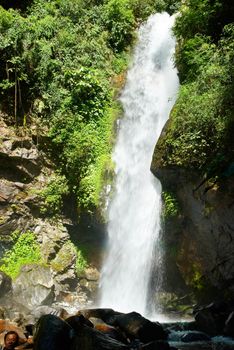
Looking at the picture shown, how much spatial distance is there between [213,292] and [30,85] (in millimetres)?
10879

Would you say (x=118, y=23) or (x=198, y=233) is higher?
(x=118, y=23)

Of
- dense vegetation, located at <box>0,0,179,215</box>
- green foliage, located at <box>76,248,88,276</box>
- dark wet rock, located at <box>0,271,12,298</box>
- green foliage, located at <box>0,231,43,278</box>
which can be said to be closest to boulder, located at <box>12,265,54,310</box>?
dark wet rock, located at <box>0,271,12,298</box>

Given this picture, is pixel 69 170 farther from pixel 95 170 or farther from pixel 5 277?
pixel 5 277

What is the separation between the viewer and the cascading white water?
47.6 feet

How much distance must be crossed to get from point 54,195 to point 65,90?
4657 mm

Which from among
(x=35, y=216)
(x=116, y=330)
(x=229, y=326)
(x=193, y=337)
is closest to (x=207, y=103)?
(x=229, y=326)

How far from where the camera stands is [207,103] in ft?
39.4

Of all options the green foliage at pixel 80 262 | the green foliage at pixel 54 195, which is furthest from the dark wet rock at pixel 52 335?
the green foliage at pixel 54 195

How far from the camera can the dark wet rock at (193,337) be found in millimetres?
9422

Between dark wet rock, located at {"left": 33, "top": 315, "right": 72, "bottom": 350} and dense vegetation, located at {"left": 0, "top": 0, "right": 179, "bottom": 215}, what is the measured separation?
7762mm

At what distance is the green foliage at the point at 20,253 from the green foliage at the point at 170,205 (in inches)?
199

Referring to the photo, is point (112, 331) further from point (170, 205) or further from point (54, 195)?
point (54, 195)

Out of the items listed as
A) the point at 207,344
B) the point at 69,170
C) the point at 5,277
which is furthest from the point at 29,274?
the point at 207,344

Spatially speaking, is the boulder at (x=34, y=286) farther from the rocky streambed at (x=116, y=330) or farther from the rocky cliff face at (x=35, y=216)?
the rocky streambed at (x=116, y=330)
